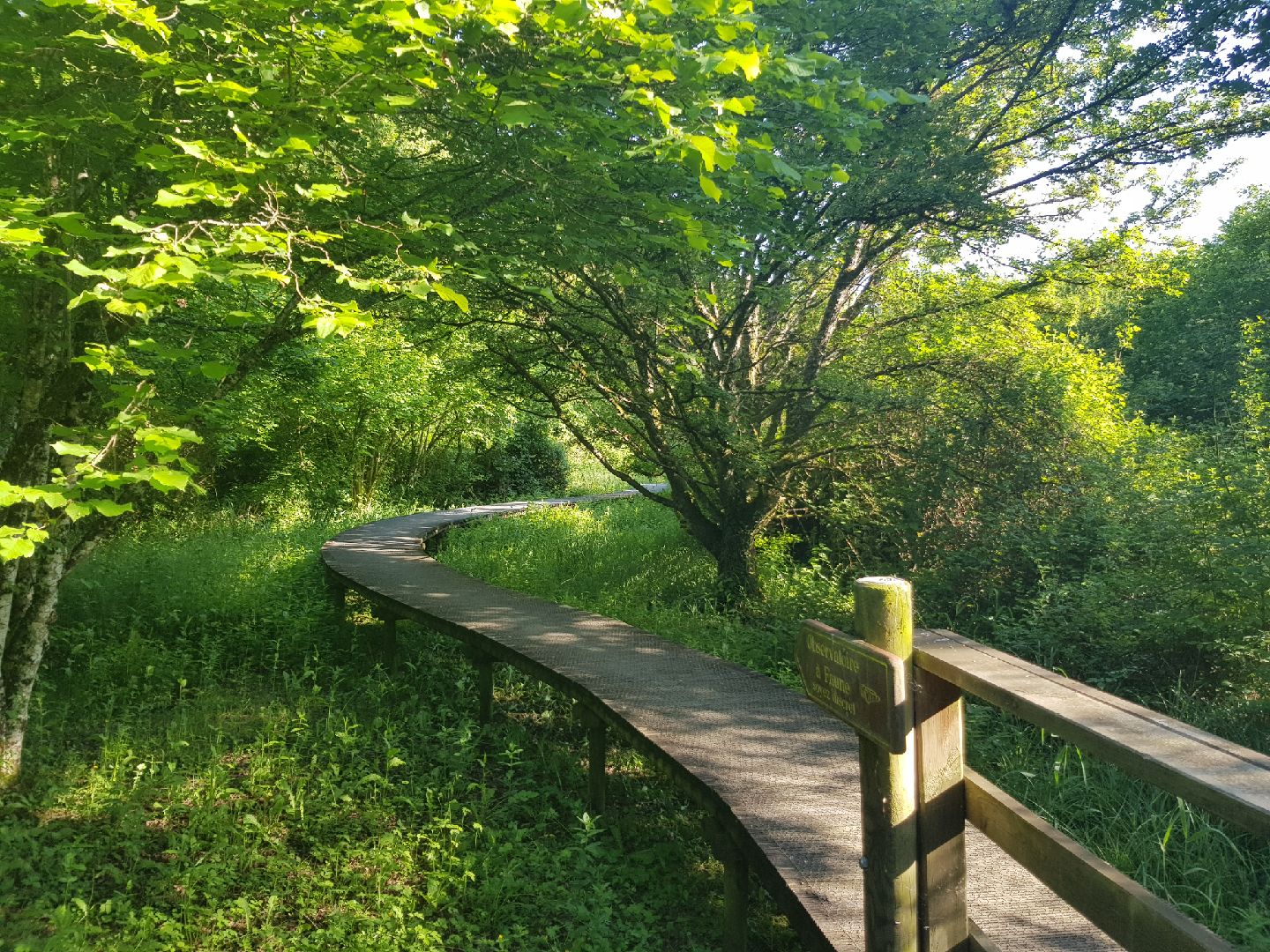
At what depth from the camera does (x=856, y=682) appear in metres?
2.35

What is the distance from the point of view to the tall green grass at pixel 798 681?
388 centimetres

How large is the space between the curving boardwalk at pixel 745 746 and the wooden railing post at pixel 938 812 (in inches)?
23.4

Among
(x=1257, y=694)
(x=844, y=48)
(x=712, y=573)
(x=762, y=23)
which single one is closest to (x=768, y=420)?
(x=712, y=573)

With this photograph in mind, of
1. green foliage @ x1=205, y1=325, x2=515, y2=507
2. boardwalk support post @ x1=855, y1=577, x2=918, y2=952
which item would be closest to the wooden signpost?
boardwalk support post @ x1=855, y1=577, x2=918, y2=952

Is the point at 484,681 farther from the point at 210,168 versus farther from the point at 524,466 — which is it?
the point at 524,466

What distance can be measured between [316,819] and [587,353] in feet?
16.6

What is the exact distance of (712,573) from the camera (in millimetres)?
10391

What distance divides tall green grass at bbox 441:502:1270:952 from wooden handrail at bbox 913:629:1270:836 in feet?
5.51

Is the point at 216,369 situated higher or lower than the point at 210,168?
lower

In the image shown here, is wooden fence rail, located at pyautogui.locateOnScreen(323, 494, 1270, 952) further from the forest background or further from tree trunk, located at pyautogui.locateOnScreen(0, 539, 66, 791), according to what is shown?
tree trunk, located at pyautogui.locateOnScreen(0, 539, 66, 791)

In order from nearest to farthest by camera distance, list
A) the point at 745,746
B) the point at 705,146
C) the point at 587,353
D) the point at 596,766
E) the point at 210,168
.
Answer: the point at 705,146, the point at 210,168, the point at 745,746, the point at 596,766, the point at 587,353

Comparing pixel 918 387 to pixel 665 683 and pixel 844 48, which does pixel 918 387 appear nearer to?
pixel 844 48

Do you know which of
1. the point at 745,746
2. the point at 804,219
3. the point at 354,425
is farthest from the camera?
the point at 354,425

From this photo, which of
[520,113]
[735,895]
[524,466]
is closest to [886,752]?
[735,895]
